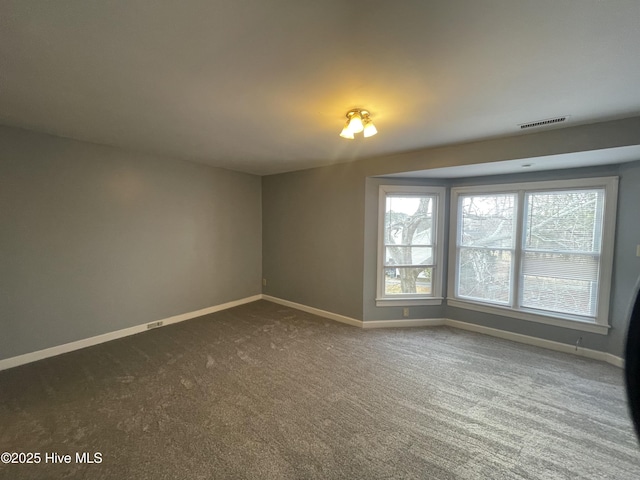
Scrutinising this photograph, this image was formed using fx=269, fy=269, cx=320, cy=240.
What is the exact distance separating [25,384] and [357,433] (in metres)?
3.00

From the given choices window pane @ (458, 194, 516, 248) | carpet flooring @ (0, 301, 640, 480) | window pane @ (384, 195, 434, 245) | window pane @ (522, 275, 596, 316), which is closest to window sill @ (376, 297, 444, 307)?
carpet flooring @ (0, 301, 640, 480)

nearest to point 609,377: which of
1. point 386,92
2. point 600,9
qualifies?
point 600,9

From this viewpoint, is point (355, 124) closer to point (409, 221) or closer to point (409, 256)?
point (409, 221)

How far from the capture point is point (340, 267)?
4188 millimetres

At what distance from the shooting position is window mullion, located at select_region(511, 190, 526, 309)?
11.5 ft

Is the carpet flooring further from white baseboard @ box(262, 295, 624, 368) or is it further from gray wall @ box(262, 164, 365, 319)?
gray wall @ box(262, 164, 365, 319)

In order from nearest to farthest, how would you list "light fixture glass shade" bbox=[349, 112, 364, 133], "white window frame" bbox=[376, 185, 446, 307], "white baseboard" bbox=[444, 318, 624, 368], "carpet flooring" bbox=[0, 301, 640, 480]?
1. "carpet flooring" bbox=[0, 301, 640, 480]
2. "light fixture glass shade" bbox=[349, 112, 364, 133]
3. "white baseboard" bbox=[444, 318, 624, 368]
4. "white window frame" bbox=[376, 185, 446, 307]

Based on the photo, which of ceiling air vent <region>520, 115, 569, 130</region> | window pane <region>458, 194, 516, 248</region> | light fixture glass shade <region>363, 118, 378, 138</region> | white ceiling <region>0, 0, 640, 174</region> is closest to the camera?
white ceiling <region>0, 0, 640, 174</region>

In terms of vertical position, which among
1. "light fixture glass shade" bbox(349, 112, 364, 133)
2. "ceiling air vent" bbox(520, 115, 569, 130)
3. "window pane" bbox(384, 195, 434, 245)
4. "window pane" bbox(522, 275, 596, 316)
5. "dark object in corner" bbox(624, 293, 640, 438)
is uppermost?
"ceiling air vent" bbox(520, 115, 569, 130)

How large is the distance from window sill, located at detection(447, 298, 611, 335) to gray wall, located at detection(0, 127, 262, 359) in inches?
151

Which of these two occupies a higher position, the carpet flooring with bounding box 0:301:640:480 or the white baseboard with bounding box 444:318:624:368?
the white baseboard with bounding box 444:318:624:368

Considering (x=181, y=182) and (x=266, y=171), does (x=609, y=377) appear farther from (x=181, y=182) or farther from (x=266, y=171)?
(x=181, y=182)

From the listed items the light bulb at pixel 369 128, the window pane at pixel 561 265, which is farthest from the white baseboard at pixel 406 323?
the light bulb at pixel 369 128

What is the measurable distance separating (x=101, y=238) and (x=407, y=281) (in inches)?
163
